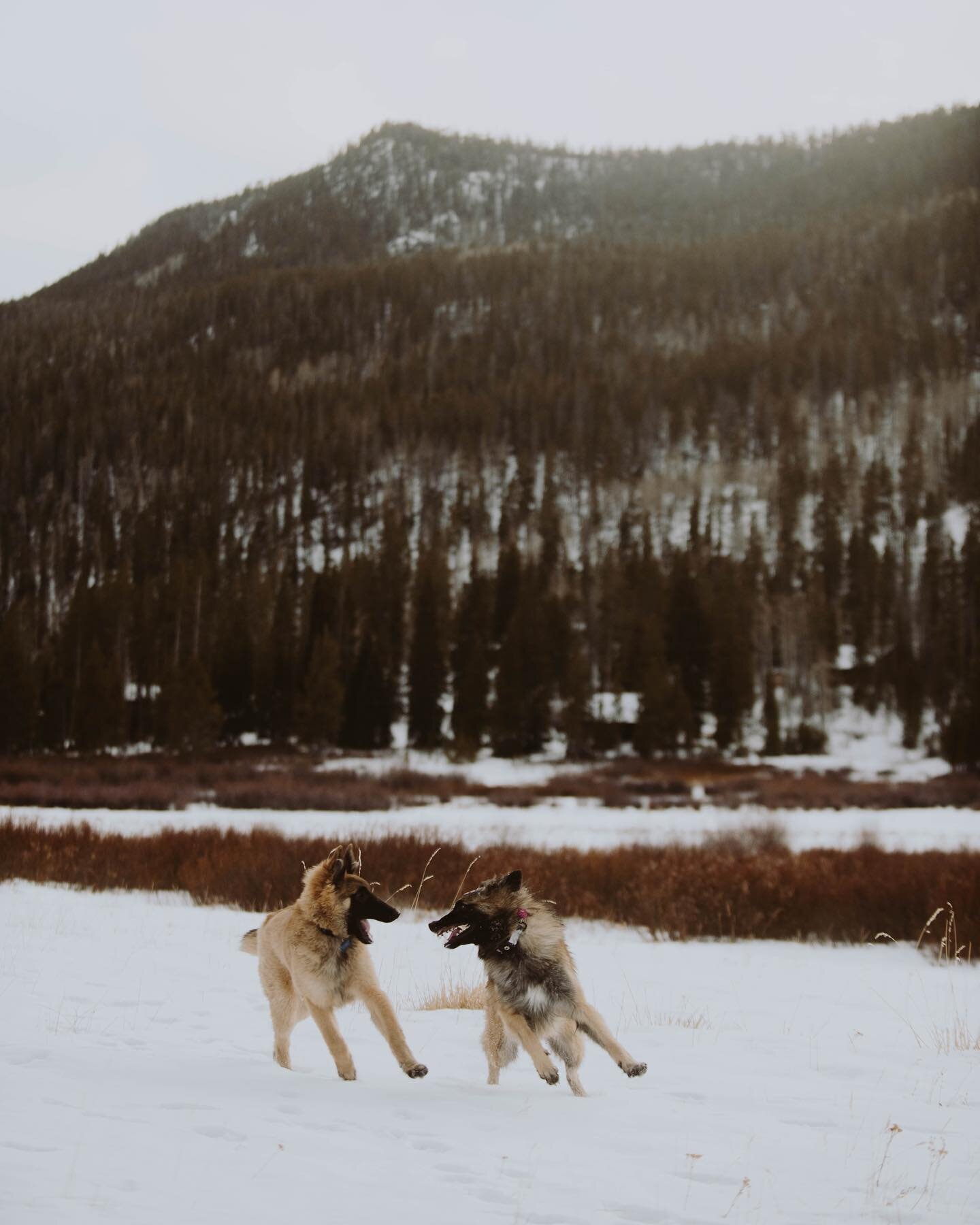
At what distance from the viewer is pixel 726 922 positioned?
38.4 feet

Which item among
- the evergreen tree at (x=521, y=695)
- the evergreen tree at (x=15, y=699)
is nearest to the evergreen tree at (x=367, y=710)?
the evergreen tree at (x=521, y=695)

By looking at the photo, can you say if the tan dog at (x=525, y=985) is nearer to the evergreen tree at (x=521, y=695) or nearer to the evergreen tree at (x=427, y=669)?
the evergreen tree at (x=521, y=695)

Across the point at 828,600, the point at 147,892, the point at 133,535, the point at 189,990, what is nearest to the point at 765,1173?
Result: the point at 189,990

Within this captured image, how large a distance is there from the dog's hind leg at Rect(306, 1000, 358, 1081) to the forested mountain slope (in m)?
47.3

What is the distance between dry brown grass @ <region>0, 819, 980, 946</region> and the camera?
1156 cm

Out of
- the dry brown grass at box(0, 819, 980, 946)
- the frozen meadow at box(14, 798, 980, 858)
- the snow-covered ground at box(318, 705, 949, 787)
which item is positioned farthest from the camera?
the snow-covered ground at box(318, 705, 949, 787)

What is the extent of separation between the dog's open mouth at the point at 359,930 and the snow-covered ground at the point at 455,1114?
66 centimetres

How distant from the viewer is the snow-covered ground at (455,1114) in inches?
118

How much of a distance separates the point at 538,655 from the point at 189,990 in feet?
162

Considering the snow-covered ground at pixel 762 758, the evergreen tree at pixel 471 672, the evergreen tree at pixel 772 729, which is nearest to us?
the snow-covered ground at pixel 762 758

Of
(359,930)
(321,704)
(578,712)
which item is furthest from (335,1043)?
(321,704)

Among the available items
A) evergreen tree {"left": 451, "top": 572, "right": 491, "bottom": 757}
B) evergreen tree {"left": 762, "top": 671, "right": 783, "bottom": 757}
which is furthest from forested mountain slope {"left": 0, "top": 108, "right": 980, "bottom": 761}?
evergreen tree {"left": 451, "top": 572, "right": 491, "bottom": 757}

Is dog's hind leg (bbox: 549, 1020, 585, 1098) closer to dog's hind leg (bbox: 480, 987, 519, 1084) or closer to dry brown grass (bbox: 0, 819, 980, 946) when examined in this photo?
dog's hind leg (bbox: 480, 987, 519, 1084)

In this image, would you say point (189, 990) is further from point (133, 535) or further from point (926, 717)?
point (133, 535)
